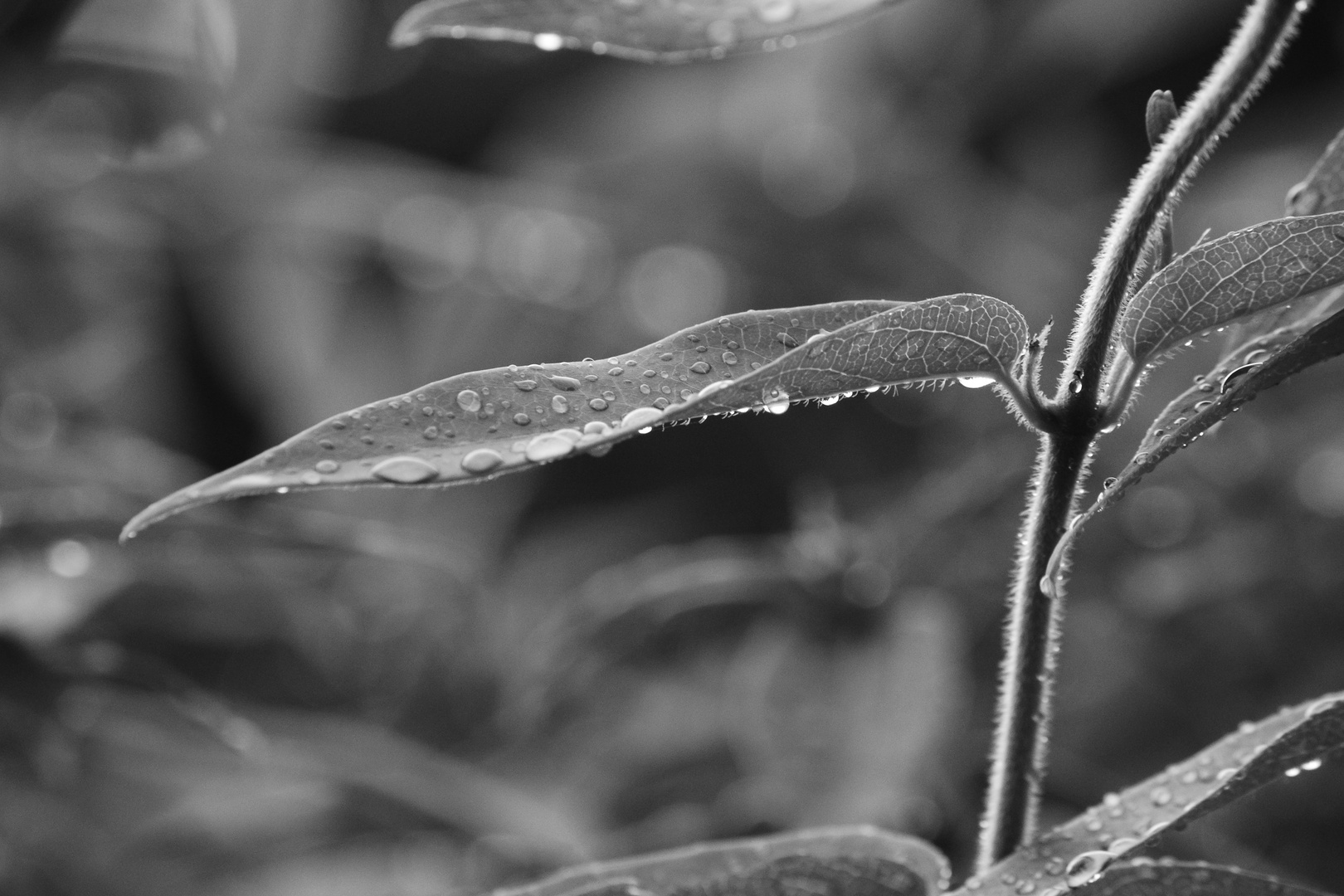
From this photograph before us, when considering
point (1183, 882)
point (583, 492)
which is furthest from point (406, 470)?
point (583, 492)

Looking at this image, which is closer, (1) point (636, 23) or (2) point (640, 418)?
A: (2) point (640, 418)

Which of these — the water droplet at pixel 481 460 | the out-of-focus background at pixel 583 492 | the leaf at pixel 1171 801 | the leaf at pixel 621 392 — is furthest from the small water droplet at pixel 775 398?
the out-of-focus background at pixel 583 492

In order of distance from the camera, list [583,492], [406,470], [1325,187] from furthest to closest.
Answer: [583,492] < [1325,187] < [406,470]

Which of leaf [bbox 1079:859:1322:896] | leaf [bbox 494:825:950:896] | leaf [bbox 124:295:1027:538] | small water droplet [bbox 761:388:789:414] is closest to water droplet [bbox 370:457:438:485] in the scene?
leaf [bbox 124:295:1027:538]

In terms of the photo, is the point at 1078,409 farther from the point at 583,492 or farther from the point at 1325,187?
the point at 583,492

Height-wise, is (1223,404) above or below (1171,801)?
above

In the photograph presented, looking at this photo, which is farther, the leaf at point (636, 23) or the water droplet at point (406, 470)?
the leaf at point (636, 23)

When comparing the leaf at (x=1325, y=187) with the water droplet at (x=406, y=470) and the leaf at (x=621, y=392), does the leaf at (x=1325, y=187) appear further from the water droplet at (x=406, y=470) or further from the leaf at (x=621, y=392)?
the water droplet at (x=406, y=470)

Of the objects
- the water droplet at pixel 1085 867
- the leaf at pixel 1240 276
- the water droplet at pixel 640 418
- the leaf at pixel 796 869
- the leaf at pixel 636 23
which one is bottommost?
the leaf at pixel 796 869
